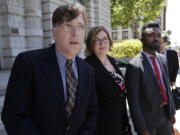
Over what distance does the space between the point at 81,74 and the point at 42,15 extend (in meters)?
9.16

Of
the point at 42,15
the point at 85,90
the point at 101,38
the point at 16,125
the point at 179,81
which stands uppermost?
the point at 42,15

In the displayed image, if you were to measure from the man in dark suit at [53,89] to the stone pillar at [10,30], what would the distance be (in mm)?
7232

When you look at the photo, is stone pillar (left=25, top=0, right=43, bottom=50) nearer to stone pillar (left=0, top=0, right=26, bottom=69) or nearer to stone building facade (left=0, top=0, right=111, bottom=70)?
stone building facade (left=0, top=0, right=111, bottom=70)

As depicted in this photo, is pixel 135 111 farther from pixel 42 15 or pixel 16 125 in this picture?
pixel 42 15

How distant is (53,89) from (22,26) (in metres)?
7.96

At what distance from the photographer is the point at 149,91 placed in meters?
2.27

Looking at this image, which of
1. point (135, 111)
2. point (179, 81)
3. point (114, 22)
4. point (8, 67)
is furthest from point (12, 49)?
point (114, 22)

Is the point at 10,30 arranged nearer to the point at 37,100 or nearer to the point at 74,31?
the point at 74,31

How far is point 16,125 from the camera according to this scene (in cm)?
134

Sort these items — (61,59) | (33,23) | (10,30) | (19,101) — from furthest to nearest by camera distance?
(33,23), (10,30), (61,59), (19,101)

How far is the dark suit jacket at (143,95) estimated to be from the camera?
2.24 metres

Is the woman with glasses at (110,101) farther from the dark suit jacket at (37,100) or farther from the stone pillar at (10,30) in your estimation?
the stone pillar at (10,30)

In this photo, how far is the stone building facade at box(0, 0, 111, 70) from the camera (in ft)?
25.9

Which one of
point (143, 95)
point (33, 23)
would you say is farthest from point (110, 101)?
point (33, 23)
